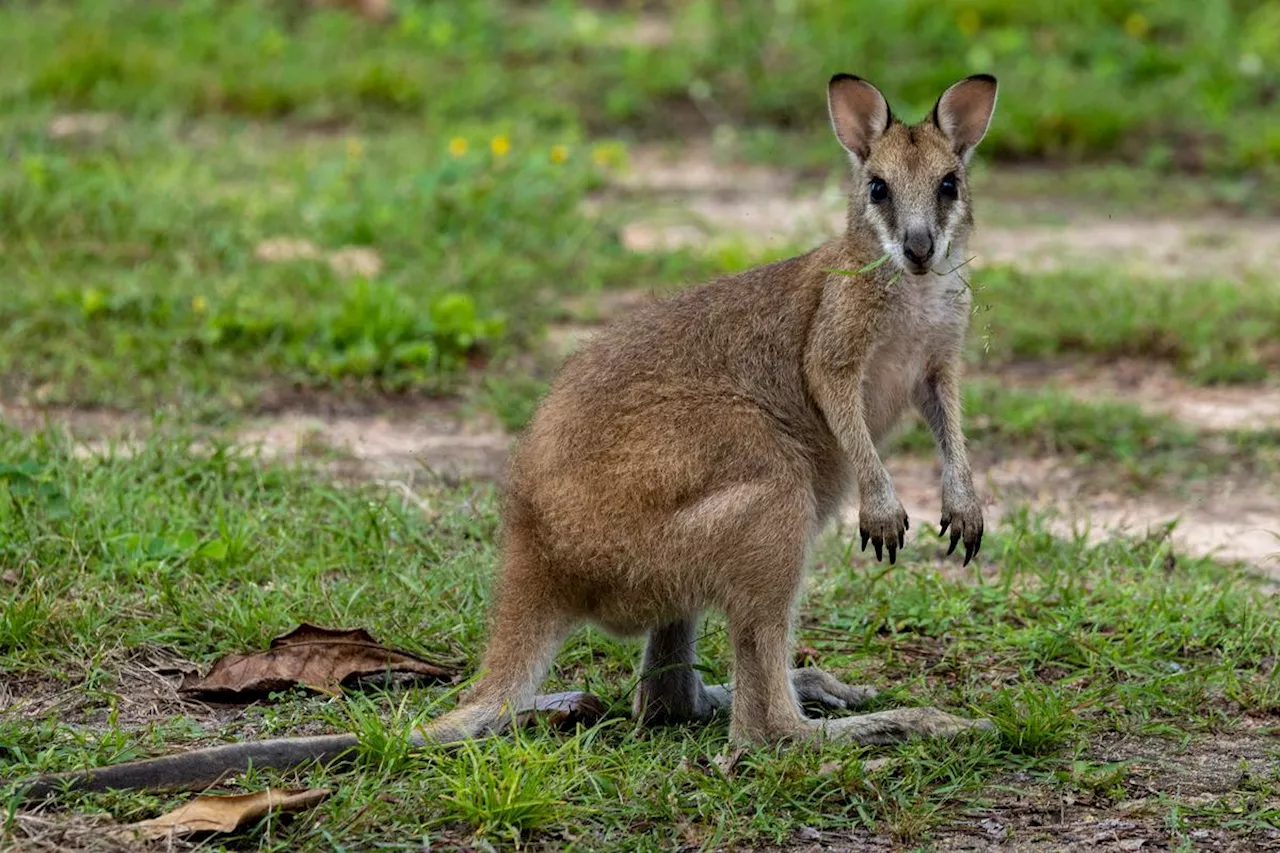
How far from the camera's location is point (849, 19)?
10391 millimetres

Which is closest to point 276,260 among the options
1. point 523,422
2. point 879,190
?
point 523,422

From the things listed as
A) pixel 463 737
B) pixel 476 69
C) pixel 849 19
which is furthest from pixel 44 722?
pixel 849 19

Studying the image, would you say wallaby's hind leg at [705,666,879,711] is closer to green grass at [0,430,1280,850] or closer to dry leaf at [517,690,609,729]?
green grass at [0,430,1280,850]

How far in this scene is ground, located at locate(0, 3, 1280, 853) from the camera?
3764 millimetres

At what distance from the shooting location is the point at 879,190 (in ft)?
14.1

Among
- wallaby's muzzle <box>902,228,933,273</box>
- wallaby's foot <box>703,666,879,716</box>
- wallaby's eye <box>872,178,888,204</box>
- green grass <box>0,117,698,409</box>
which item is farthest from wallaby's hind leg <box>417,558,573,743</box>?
green grass <box>0,117,698,409</box>

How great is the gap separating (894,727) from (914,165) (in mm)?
1277

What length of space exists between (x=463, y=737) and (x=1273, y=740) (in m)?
1.81

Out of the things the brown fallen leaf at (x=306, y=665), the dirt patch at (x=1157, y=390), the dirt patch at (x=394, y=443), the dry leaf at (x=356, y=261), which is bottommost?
the brown fallen leaf at (x=306, y=665)

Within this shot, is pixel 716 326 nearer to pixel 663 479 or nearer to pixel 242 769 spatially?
pixel 663 479

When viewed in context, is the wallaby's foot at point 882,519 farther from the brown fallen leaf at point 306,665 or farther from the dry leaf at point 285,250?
the dry leaf at point 285,250

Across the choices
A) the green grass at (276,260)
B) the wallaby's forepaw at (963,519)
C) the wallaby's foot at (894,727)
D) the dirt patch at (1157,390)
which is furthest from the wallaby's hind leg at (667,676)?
the dirt patch at (1157,390)

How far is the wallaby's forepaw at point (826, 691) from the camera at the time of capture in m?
4.27

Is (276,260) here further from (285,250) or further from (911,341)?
(911,341)
